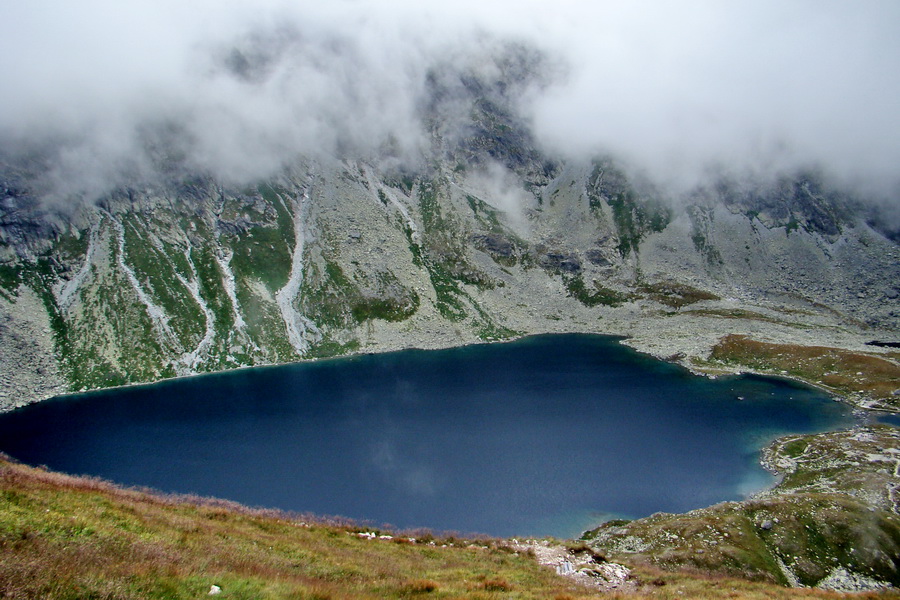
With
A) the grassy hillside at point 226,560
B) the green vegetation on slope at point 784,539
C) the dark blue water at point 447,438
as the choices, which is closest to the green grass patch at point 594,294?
the dark blue water at point 447,438

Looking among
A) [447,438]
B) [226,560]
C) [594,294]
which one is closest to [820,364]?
[594,294]

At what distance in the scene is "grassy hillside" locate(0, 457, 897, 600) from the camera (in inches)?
438

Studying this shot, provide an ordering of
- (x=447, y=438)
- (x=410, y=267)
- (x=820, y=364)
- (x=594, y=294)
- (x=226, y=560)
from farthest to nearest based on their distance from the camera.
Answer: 1. (x=410, y=267)
2. (x=594, y=294)
3. (x=820, y=364)
4. (x=447, y=438)
5. (x=226, y=560)

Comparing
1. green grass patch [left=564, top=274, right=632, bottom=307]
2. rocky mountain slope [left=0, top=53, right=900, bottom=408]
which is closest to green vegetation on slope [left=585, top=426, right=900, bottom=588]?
rocky mountain slope [left=0, top=53, right=900, bottom=408]

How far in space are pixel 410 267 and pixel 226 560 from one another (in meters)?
141

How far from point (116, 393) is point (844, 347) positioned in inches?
6153

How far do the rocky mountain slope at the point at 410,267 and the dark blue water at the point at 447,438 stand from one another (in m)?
17.3

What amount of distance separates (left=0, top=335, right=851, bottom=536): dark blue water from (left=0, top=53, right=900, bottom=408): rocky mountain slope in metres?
17.3

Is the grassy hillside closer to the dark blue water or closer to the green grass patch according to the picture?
the dark blue water

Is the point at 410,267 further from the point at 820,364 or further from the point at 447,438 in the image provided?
the point at 820,364

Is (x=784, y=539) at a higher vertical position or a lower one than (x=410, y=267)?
lower

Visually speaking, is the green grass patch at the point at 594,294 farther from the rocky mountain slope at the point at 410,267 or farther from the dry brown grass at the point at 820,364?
the dry brown grass at the point at 820,364

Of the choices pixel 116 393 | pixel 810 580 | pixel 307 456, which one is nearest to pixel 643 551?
pixel 810 580

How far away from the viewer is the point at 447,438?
7025cm
